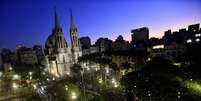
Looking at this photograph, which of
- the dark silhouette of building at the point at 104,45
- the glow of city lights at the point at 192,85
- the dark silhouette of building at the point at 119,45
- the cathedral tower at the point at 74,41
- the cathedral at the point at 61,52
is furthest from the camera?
the dark silhouette of building at the point at 104,45

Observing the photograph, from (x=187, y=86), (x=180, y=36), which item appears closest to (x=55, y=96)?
(x=187, y=86)

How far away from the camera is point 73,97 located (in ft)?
132

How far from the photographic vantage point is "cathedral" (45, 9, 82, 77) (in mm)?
91838

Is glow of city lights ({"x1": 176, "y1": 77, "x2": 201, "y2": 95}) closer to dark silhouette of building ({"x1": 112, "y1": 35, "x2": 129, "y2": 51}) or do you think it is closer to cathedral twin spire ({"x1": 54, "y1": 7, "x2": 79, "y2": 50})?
cathedral twin spire ({"x1": 54, "y1": 7, "x2": 79, "y2": 50})

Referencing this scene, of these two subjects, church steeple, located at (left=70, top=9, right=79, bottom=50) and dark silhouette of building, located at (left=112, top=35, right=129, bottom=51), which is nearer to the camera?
church steeple, located at (left=70, top=9, right=79, bottom=50)

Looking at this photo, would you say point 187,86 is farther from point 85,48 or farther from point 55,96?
point 85,48

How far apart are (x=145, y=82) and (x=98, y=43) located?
282 feet

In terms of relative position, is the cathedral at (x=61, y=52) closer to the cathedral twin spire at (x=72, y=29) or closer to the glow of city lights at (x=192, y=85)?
the cathedral twin spire at (x=72, y=29)

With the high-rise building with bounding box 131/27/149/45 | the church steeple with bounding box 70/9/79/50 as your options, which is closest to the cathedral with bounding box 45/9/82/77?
the church steeple with bounding box 70/9/79/50

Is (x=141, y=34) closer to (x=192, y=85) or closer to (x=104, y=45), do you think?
(x=104, y=45)

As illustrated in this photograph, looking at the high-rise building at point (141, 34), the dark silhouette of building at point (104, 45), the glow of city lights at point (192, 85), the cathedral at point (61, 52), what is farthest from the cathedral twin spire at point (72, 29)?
the glow of city lights at point (192, 85)

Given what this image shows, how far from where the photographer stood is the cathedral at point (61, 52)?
3616 inches

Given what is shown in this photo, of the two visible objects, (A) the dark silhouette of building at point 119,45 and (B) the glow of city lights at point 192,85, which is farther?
(A) the dark silhouette of building at point 119,45

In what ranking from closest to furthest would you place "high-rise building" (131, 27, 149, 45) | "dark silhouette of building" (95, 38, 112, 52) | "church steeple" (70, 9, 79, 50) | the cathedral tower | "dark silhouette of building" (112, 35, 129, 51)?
"church steeple" (70, 9, 79, 50)
the cathedral tower
"dark silhouette of building" (112, 35, 129, 51)
"high-rise building" (131, 27, 149, 45)
"dark silhouette of building" (95, 38, 112, 52)
